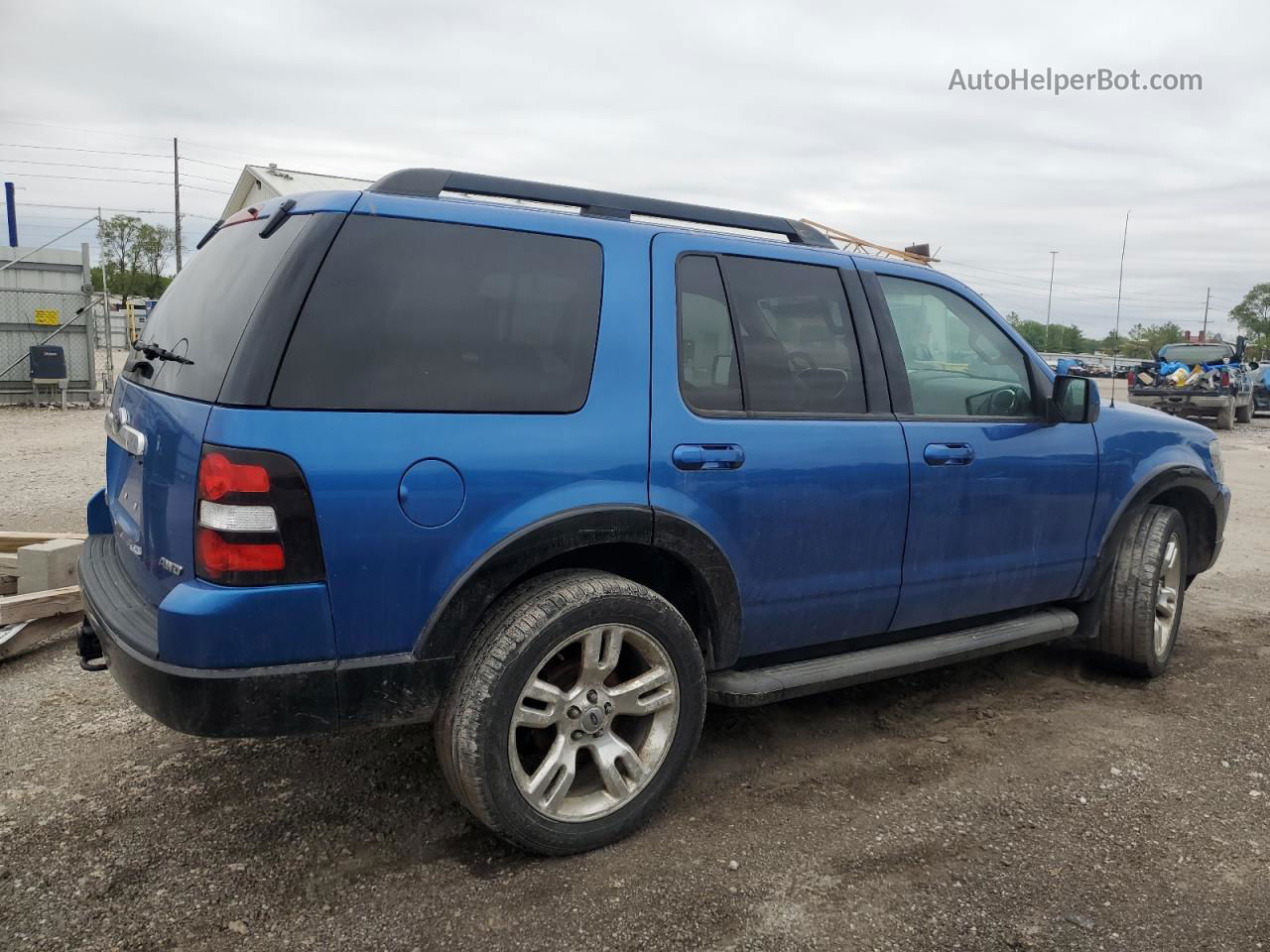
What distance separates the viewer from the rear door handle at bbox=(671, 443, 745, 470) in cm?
294

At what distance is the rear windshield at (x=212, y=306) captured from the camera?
255 cm

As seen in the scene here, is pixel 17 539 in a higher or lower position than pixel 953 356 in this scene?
lower

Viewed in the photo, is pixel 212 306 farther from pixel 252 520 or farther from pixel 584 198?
pixel 584 198

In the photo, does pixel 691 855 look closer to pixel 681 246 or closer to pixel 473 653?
pixel 473 653

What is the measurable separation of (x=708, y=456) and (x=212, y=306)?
1.49 metres

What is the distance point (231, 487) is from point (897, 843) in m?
2.17

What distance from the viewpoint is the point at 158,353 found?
2.85 metres

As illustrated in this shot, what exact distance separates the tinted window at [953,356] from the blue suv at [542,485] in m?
0.02

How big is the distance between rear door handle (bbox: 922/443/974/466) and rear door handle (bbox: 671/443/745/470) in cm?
84

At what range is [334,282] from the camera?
2527mm

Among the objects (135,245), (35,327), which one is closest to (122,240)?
(135,245)

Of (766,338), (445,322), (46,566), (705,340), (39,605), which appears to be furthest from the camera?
(46,566)

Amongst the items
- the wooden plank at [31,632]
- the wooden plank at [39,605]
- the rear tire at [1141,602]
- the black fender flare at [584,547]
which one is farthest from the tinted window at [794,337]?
the wooden plank at [31,632]

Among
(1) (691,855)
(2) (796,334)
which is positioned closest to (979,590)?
(2) (796,334)
